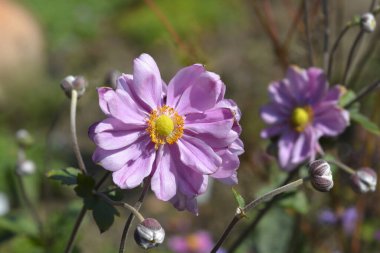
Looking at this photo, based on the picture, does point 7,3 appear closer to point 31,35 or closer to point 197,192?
point 31,35

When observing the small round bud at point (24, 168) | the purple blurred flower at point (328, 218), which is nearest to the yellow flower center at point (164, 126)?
the small round bud at point (24, 168)

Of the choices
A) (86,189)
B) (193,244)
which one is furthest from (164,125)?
(193,244)

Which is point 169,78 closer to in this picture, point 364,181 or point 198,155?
point 364,181

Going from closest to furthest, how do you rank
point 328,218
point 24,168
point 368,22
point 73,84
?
1. point 73,84
2. point 368,22
3. point 24,168
4. point 328,218

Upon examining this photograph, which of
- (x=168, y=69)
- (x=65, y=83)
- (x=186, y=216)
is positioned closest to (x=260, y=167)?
(x=186, y=216)

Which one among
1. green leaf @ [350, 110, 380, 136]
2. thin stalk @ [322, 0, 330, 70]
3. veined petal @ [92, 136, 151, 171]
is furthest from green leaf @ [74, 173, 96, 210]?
thin stalk @ [322, 0, 330, 70]

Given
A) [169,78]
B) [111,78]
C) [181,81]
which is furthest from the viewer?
[169,78]
